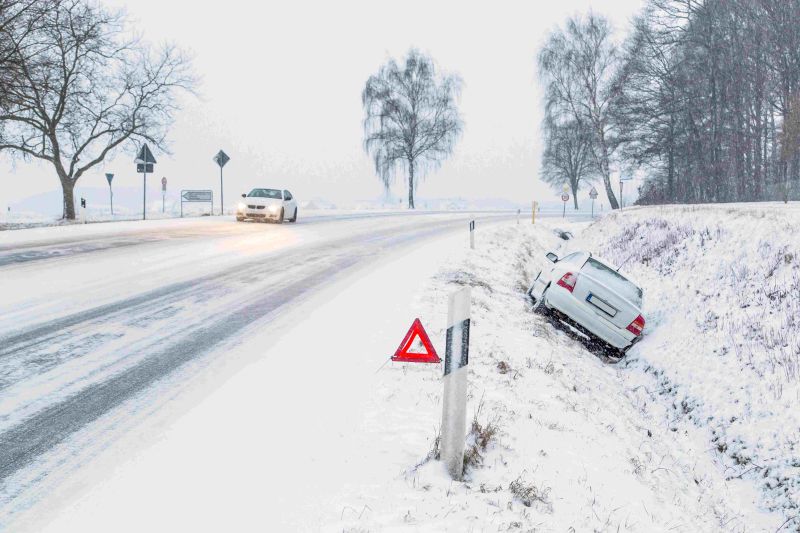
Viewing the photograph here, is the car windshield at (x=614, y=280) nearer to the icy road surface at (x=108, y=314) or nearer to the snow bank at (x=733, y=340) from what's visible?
the snow bank at (x=733, y=340)

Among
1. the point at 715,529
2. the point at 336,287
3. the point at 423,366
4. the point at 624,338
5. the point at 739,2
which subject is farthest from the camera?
the point at 739,2

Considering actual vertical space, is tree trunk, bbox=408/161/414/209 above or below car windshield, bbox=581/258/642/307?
above

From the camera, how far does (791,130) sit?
2459cm

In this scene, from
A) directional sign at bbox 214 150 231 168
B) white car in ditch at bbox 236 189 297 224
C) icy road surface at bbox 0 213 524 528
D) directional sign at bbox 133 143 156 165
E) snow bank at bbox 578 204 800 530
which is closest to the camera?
icy road surface at bbox 0 213 524 528

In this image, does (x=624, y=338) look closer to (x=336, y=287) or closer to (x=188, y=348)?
(x=336, y=287)

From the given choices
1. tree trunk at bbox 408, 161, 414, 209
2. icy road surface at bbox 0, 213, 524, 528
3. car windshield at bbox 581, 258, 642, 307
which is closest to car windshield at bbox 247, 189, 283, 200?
icy road surface at bbox 0, 213, 524, 528

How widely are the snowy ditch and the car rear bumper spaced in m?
0.42

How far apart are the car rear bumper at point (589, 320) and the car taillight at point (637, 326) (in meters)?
0.07

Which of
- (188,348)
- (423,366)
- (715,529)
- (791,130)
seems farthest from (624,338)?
(791,130)

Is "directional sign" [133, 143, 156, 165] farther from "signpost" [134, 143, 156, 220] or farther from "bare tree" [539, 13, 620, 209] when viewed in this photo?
"bare tree" [539, 13, 620, 209]

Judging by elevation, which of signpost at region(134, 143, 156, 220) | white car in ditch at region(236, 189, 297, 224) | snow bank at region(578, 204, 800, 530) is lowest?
snow bank at region(578, 204, 800, 530)

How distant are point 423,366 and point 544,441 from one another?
1526 millimetres

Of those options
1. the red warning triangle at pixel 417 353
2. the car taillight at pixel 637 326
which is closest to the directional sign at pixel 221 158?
the car taillight at pixel 637 326

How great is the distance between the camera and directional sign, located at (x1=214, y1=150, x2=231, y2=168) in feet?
91.1
